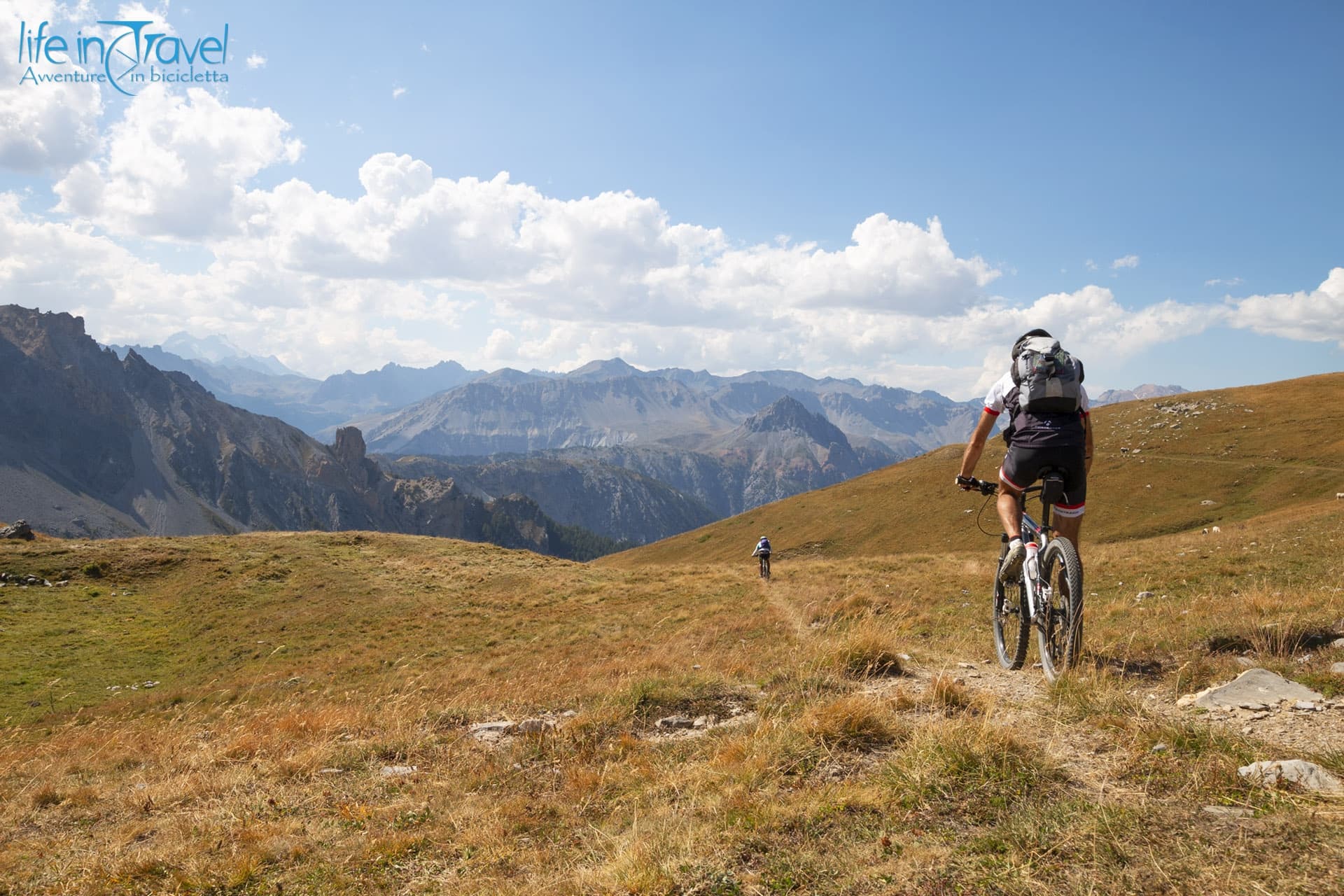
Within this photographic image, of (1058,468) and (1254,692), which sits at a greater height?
(1058,468)

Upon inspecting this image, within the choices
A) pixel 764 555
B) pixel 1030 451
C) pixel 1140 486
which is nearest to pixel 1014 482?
pixel 1030 451

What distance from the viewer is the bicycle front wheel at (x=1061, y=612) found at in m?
6.31

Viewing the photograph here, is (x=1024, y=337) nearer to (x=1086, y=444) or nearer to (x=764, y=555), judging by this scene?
(x=1086, y=444)

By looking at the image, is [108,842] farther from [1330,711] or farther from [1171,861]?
[1330,711]

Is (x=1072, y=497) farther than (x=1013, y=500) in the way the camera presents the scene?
No

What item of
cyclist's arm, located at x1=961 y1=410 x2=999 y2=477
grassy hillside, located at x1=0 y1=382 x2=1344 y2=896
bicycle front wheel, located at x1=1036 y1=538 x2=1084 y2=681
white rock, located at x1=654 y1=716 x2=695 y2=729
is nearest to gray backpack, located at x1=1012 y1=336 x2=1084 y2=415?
cyclist's arm, located at x1=961 y1=410 x2=999 y2=477

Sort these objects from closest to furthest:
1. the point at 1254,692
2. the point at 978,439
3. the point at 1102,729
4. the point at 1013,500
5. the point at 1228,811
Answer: the point at 1228,811 → the point at 1102,729 → the point at 1254,692 → the point at 1013,500 → the point at 978,439

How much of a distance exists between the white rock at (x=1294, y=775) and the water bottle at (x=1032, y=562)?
270 cm

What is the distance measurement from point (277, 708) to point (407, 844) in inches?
323

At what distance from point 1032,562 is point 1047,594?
0.35m

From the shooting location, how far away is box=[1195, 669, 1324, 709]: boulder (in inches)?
220

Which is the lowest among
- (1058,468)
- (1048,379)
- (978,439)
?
(1058,468)

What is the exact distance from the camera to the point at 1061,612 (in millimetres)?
6609

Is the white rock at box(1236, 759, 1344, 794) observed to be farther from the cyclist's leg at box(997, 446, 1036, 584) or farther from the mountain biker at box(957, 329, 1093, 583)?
the cyclist's leg at box(997, 446, 1036, 584)
